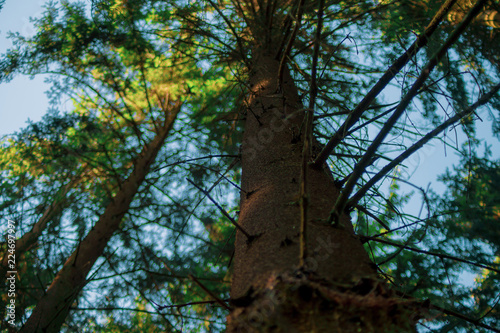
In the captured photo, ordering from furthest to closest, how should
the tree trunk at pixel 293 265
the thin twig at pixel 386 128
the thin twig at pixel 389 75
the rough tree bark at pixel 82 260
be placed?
the rough tree bark at pixel 82 260 → the thin twig at pixel 389 75 → the thin twig at pixel 386 128 → the tree trunk at pixel 293 265

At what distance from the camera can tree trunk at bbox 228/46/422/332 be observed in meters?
0.84

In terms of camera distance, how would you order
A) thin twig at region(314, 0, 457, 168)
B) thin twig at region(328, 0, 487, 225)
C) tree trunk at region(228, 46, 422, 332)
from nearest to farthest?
tree trunk at region(228, 46, 422, 332) < thin twig at region(328, 0, 487, 225) < thin twig at region(314, 0, 457, 168)

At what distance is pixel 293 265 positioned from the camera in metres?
1.01

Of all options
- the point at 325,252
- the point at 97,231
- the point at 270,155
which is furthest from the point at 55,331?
the point at 325,252

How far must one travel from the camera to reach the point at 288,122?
80.0 inches

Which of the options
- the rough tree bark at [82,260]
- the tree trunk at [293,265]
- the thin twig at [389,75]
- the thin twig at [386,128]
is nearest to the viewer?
the tree trunk at [293,265]

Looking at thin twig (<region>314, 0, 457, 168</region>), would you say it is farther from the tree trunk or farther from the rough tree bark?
the rough tree bark

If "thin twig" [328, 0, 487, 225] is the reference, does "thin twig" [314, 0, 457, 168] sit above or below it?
above

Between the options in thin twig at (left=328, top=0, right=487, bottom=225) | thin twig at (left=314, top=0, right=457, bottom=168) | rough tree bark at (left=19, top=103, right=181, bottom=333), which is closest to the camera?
thin twig at (left=328, top=0, right=487, bottom=225)

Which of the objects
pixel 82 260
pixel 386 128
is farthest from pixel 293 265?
pixel 82 260

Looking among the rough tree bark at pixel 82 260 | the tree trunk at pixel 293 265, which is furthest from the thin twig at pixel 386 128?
the rough tree bark at pixel 82 260

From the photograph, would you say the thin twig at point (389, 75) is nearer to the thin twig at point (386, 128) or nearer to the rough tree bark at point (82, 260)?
the thin twig at point (386, 128)

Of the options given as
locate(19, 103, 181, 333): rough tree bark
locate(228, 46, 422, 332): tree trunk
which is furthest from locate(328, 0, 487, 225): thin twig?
locate(19, 103, 181, 333): rough tree bark

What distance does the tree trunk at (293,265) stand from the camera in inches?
32.9
